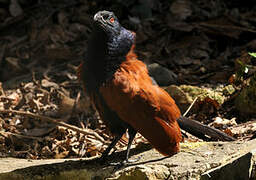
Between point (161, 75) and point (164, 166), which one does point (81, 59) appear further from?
point (164, 166)

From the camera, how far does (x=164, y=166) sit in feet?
10.5

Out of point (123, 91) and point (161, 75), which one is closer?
point (123, 91)

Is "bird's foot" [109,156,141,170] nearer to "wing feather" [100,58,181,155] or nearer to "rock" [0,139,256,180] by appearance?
"rock" [0,139,256,180]

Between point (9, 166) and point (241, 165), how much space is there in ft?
6.00

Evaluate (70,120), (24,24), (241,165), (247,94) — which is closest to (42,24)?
(24,24)

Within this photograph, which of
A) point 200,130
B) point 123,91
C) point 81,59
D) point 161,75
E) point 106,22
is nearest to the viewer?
point 123,91

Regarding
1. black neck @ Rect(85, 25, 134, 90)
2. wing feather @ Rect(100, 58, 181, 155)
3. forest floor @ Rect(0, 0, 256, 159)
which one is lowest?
Result: forest floor @ Rect(0, 0, 256, 159)

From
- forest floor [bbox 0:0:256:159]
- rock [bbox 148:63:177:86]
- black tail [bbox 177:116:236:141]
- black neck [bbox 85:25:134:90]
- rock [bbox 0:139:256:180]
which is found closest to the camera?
rock [bbox 0:139:256:180]

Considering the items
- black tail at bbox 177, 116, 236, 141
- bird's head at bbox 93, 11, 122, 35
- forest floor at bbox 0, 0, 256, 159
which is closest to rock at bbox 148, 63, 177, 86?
forest floor at bbox 0, 0, 256, 159

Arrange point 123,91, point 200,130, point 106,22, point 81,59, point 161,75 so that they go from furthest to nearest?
point 81,59 < point 161,75 < point 200,130 < point 106,22 < point 123,91

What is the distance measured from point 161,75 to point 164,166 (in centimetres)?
218

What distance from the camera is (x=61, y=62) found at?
20.8 feet

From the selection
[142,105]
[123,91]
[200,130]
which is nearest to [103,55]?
[123,91]

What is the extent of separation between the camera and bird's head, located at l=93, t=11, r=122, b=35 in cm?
327
